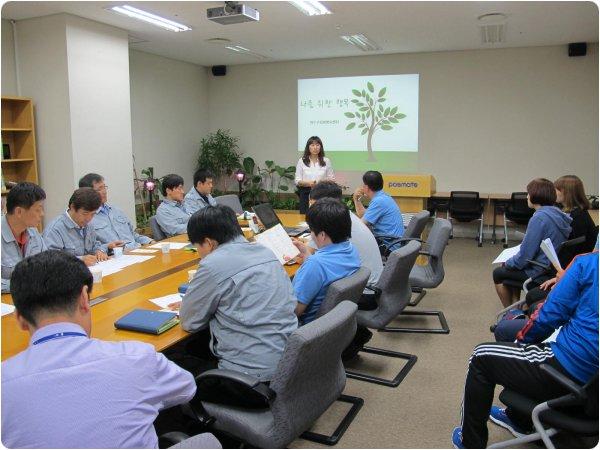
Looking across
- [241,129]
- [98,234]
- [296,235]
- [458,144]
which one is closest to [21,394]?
[98,234]

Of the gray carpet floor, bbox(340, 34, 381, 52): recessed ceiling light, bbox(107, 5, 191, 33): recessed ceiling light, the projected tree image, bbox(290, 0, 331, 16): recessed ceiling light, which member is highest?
bbox(340, 34, 381, 52): recessed ceiling light

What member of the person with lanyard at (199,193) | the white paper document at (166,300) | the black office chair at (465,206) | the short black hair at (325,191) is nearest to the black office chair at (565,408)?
the white paper document at (166,300)

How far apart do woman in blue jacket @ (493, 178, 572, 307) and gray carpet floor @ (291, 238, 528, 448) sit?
0.56 metres

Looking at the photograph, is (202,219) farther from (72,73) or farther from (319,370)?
(72,73)

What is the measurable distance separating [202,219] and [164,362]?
95 cm

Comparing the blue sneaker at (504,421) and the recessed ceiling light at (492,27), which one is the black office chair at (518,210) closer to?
the recessed ceiling light at (492,27)

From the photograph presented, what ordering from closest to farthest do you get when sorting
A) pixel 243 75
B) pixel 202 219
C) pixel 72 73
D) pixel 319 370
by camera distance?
1. pixel 319 370
2. pixel 202 219
3. pixel 72 73
4. pixel 243 75

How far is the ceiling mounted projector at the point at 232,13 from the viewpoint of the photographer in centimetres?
466

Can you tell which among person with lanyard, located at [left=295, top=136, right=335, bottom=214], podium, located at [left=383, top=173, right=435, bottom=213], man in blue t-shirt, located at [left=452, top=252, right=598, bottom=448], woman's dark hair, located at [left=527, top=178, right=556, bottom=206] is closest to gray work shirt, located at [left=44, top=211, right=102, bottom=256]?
man in blue t-shirt, located at [left=452, top=252, right=598, bottom=448]

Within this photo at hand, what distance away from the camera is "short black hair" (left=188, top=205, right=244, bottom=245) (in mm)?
2234

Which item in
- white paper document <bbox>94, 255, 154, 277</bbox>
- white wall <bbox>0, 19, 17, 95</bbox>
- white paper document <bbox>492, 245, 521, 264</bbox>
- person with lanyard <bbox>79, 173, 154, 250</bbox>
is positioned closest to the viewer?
white paper document <bbox>94, 255, 154, 277</bbox>

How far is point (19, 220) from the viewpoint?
2920 millimetres

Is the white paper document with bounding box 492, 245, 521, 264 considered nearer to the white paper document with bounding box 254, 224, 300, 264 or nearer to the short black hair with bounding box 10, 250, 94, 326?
the white paper document with bounding box 254, 224, 300, 264

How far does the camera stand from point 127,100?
20.8 ft
